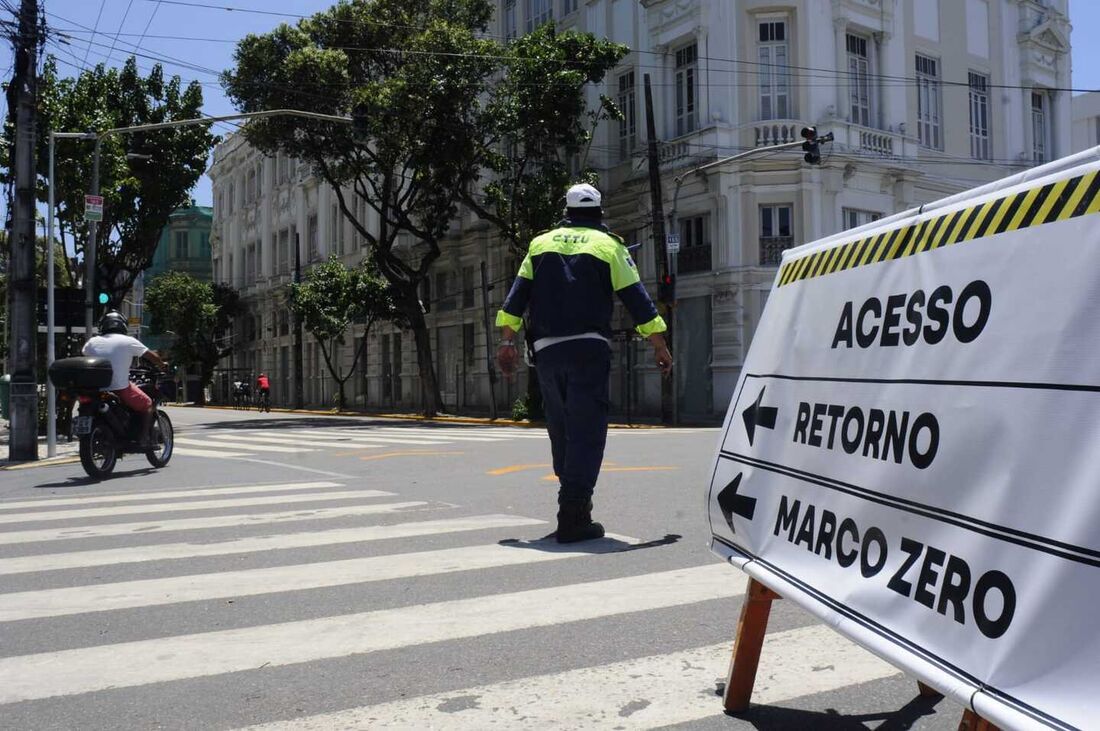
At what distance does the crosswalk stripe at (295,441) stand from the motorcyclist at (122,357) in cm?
426

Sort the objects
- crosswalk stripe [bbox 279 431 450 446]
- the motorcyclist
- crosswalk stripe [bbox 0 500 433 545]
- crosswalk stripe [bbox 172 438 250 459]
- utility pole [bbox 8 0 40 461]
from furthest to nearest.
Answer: crosswalk stripe [bbox 279 431 450 446] → crosswalk stripe [bbox 172 438 250 459] → utility pole [bbox 8 0 40 461] → the motorcyclist → crosswalk stripe [bbox 0 500 433 545]

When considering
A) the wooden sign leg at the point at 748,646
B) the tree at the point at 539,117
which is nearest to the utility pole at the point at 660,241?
the tree at the point at 539,117

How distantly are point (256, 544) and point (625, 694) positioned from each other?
3473 mm

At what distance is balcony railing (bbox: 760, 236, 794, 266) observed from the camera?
1087 inches

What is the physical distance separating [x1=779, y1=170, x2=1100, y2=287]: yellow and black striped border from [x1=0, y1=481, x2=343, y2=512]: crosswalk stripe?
22.4 ft

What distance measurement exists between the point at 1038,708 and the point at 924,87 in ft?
106

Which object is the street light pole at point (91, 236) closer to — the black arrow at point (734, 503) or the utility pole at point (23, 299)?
the utility pole at point (23, 299)

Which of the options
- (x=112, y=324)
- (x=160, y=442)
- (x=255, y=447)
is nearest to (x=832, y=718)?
(x=112, y=324)

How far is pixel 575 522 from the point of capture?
6066 millimetres

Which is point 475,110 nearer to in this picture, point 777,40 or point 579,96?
point 579,96

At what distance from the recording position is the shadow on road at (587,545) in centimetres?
590

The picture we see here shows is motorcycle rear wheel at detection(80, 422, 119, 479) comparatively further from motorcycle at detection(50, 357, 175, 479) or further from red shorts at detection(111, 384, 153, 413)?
red shorts at detection(111, 384, 153, 413)

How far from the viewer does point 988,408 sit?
7.18ft

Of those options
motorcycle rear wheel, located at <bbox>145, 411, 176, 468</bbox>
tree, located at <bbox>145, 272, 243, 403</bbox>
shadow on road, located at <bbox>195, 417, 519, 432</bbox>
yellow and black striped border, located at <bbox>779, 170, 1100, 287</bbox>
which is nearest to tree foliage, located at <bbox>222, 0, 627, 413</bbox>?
shadow on road, located at <bbox>195, 417, 519, 432</bbox>
